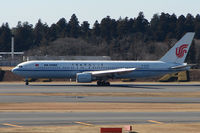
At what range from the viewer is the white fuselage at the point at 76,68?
6340 cm

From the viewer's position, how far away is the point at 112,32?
6407 inches

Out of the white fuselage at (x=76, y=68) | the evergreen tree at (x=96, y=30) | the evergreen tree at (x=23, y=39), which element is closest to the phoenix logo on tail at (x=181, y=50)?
the white fuselage at (x=76, y=68)

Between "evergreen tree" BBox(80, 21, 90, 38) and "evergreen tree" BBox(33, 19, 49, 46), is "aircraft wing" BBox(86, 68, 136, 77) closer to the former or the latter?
"evergreen tree" BBox(33, 19, 49, 46)

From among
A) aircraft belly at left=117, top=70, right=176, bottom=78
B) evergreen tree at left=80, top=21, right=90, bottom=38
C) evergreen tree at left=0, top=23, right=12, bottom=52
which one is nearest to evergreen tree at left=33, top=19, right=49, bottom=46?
evergreen tree at left=0, top=23, right=12, bottom=52

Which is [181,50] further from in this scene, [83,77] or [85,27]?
[85,27]

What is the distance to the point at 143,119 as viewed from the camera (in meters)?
27.4

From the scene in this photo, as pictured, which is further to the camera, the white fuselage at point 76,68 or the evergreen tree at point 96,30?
the evergreen tree at point 96,30

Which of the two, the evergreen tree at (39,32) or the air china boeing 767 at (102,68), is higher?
the evergreen tree at (39,32)

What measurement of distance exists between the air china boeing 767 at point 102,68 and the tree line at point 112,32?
7628cm

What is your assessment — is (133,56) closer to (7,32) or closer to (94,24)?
(94,24)

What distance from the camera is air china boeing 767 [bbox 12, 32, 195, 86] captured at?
6325cm

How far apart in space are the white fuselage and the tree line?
76.7m

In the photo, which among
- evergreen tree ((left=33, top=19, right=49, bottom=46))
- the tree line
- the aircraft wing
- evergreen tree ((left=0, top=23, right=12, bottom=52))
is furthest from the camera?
evergreen tree ((left=33, top=19, right=49, bottom=46))

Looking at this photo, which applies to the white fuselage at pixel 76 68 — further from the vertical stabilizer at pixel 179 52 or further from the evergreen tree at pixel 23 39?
the evergreen tree at pixel 23 39
